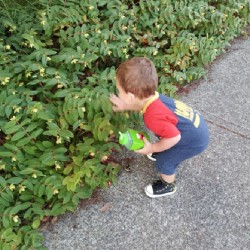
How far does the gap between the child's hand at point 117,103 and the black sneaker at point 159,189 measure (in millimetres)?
637

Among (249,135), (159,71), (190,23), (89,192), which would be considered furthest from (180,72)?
(89,192)

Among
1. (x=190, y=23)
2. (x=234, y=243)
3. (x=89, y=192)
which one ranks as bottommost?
(x=234, y=243)

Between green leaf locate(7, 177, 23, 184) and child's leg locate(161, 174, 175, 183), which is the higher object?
green leaf locate(7, 177, 23, 184)

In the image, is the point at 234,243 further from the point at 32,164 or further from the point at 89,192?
the point at 32,164

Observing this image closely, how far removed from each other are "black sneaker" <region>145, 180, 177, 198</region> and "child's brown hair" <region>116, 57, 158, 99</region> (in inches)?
30.9

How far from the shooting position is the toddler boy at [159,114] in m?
2.12

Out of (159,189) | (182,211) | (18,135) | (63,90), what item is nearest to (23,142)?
(18,135)

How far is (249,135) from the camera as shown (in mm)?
3135

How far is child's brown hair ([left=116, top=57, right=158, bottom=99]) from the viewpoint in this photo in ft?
6.88

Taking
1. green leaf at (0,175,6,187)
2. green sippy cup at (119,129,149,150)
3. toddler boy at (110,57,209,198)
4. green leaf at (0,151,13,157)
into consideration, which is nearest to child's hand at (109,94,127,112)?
toddler boy at (110,57,209,198)

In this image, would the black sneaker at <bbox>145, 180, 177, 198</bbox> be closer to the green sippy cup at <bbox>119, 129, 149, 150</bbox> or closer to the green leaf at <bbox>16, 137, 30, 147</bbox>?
the green sippy cup at <bbox>119, 129, 149, 150</bbox>

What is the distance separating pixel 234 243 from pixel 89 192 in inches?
41.0

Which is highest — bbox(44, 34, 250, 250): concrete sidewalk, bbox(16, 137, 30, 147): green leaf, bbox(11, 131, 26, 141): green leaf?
bbox(11, 131, 26, 141): green leaf

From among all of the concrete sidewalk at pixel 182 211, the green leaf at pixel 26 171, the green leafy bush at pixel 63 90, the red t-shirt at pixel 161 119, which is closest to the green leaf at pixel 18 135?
the green leafy bush at pixel 63 90
